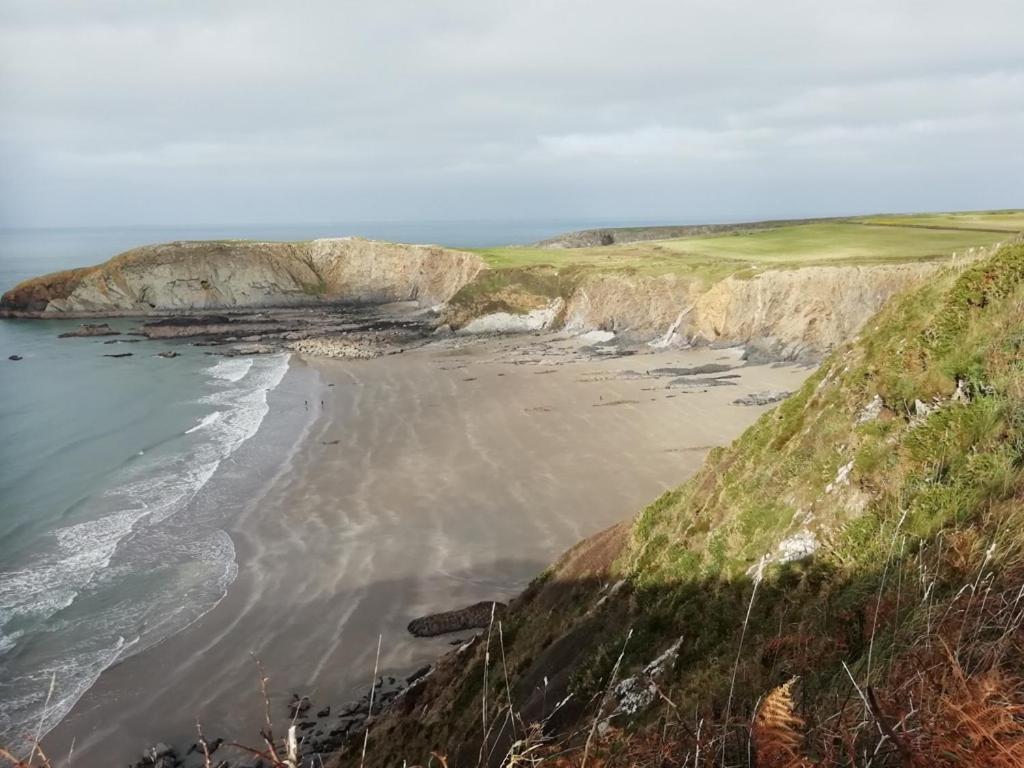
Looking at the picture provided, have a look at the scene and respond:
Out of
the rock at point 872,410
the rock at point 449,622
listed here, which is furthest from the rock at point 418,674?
the rock at point 872,410

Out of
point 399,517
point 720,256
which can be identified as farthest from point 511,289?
point 399,517

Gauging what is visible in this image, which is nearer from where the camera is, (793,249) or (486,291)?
(793,249)

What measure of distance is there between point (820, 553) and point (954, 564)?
1769mm

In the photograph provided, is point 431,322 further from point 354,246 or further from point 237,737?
point 237,737

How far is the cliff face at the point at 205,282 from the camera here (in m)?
85.1

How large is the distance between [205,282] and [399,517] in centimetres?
7239

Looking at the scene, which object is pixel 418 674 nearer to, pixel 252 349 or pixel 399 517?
pixel 399 517

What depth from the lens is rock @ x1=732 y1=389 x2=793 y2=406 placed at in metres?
35.8

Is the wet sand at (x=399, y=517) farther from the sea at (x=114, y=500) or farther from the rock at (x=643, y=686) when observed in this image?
the rock at (x=643, y=686)

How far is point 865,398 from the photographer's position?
7.89 metres

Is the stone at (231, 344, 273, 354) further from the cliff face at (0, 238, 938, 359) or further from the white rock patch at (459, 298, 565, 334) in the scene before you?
the white rock patch at (459, 298, 565, 334)

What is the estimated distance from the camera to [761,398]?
36625 mm

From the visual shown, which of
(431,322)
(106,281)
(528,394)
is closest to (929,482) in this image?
(528,394)

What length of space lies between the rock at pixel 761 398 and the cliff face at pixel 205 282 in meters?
52.4
